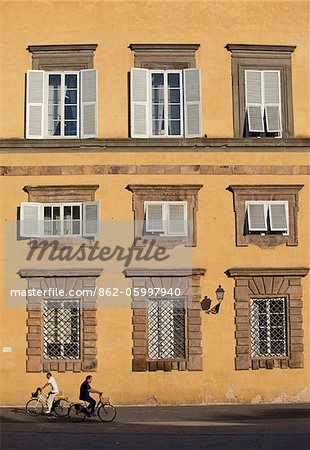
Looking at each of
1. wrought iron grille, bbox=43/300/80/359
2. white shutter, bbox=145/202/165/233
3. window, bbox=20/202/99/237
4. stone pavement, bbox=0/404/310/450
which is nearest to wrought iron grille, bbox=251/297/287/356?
stone pavement, bbox=0/404/310/450

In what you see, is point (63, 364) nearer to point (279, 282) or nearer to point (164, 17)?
point (279, 282)

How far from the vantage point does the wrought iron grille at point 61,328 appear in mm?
23406

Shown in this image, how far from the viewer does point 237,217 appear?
23.7 m

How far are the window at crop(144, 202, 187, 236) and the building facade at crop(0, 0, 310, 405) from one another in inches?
1.3

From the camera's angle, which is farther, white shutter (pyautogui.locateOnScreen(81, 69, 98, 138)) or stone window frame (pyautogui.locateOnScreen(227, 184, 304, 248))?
white shutter (pyautogui.locateOnScreen(81, 69, 98, 138))

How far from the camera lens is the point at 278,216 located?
2362 centimetres

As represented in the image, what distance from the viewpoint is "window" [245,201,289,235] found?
23516mm

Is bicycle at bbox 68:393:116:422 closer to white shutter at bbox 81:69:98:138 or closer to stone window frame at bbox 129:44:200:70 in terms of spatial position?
white shutter at bbox 81:69:98:138

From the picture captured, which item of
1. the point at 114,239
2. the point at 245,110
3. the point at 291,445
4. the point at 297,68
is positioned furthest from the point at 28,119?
the point at 291,445

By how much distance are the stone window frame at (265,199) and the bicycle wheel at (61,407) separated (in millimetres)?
6825

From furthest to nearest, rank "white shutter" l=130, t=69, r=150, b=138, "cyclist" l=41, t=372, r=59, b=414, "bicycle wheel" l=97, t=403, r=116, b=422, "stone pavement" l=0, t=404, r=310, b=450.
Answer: "white shutter" l=130, t=69, r=150, b=138 < "cyclist" l=41, t=372, r=59, b=414 < "bicycle wheel" l=97, t=403, r=116, b=422 < "stone pavement" l=0, t=404, r=310, b=450

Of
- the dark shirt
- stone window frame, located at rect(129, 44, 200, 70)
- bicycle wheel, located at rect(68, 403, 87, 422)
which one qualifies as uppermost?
stone window frame, located at rect(129, 44, 200, 70)

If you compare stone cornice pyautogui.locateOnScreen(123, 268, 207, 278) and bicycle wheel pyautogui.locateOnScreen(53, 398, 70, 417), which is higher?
stone cornice pyautogui.locateOnScreen(123, 268, 207, 278)

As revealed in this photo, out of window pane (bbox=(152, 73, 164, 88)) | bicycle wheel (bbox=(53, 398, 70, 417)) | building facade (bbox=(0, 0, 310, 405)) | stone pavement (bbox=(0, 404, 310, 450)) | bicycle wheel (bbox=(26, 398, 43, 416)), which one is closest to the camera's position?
stone pavement (bbox=(0, 404, 310, 450))
